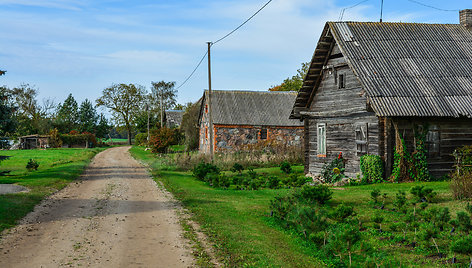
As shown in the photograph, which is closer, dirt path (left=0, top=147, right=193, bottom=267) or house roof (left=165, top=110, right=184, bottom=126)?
dirt path (left=0, top=147, right=193, bottom=267)

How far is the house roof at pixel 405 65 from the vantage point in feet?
63.0

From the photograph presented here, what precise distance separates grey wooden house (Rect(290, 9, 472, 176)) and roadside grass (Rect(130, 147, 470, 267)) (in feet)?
11.3

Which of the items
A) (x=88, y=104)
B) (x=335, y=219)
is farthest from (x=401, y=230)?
(x=88, y=104)

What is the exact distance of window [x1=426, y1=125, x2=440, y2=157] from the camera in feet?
65.4

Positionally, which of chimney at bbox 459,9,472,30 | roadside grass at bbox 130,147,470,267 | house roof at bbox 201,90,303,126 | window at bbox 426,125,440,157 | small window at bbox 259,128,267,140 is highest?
chimney at bbox 459,9,472,30

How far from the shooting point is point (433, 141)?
2002 cm

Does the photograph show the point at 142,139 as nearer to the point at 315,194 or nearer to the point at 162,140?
the point at 162,140

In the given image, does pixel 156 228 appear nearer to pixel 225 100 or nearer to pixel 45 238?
pixel 45 238

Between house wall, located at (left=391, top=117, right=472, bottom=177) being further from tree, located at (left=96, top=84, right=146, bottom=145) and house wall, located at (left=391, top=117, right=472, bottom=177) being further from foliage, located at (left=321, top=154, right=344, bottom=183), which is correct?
tree, located at (left=96, top=84, right=146, bottom=145)

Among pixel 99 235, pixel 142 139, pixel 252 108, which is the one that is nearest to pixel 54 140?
pixel 142 139

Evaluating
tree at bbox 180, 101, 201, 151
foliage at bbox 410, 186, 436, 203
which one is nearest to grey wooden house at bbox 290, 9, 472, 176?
foliage at bbox 410, 186, 436, 203

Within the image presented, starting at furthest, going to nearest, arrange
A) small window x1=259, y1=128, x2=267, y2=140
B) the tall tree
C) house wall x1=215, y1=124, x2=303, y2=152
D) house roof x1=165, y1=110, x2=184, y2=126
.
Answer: the tall tree < house roof x1=165, y1=110, x2=184, y2=126 < small window x1=259, y1=128, x2=267, y2=140 < house wall x1=215, y1=124, x2=303, y2=152

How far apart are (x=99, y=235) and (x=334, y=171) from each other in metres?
13.9

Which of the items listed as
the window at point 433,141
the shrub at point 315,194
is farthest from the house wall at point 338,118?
the shrub at point 315,194
